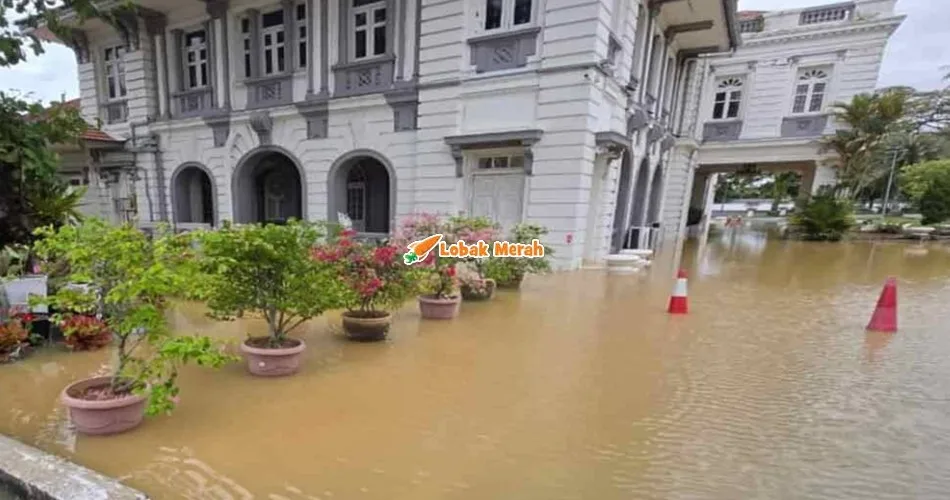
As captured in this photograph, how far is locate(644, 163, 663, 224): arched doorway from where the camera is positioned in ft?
50.5

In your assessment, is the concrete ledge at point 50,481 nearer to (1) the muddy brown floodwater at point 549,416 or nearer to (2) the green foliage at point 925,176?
(1) the muddy brown floodwater at point 549,416

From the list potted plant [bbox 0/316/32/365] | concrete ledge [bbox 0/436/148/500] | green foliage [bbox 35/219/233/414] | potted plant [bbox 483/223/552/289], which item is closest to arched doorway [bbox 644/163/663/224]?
potted plant [bbox 483/223/552/289]

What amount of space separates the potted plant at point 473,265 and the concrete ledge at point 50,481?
4.76 m

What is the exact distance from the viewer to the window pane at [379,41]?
10.4 meters

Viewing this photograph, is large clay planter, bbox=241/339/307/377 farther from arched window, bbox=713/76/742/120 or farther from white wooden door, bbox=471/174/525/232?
arched window, bbox=713/76/742/120

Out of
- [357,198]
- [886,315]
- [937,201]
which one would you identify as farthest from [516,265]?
[937,201]

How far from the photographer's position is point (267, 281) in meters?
3.84

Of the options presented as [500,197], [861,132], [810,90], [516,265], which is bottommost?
[516,265]

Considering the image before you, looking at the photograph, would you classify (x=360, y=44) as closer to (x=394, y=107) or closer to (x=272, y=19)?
(x=394, y=107)

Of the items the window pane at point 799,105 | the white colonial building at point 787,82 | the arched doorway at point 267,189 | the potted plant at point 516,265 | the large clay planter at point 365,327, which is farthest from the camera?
the window pane at point 799,105

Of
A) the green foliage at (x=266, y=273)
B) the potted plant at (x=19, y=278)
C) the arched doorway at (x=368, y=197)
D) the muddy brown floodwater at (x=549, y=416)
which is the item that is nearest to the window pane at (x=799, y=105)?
the muddy brown floodwater at (x=549, y=416)

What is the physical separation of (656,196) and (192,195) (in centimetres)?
1597

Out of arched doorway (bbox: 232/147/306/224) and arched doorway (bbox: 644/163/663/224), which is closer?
arched doorway (bbox: 232/147/306/224)

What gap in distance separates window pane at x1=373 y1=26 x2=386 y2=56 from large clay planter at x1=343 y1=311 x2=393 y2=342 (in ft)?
26.2
